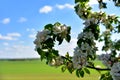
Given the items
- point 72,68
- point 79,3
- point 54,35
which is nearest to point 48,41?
point 54,35

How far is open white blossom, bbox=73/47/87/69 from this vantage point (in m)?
6.53

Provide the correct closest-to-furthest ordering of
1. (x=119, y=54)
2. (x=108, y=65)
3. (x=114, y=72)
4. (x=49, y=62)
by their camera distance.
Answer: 1. (x=114, y=72)
2. (x=108, y=65)
3. (x=49, y=62)
4. (x=119, y=54)

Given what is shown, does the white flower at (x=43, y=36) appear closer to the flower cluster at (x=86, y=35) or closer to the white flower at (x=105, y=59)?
the flower cluster at (x=86, y=35)

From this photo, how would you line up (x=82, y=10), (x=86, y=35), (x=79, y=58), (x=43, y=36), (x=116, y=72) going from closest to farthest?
(x=116, y=72) < (x=79, y=58) < (x=86, y=35) < (x=43, y=36) < (x=82, y=10)

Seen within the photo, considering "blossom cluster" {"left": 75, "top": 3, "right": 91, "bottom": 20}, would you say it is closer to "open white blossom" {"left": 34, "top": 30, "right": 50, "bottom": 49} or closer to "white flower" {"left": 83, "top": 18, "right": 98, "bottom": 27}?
"white flower" {"left": 83, "top": 18, "right": 98, "bottom": 27}

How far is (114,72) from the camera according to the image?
5773 mm

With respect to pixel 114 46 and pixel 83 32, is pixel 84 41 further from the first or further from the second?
pixel 114 46

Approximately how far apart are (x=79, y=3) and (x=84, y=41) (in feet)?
4.48

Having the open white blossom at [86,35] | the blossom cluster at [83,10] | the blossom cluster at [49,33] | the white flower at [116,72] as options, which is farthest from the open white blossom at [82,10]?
the white flower at [116,72]

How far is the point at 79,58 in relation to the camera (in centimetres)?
657

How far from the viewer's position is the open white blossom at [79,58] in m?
6.53

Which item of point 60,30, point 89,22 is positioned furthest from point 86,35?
point 60,30

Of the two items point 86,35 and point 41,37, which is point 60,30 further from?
point 86,35

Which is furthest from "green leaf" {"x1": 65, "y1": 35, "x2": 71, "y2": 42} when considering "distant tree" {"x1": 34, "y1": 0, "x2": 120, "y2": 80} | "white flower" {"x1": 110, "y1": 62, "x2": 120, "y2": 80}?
"white flower" {"x1": 110, "y1": 62, "x2": 120, "y2": 80}
